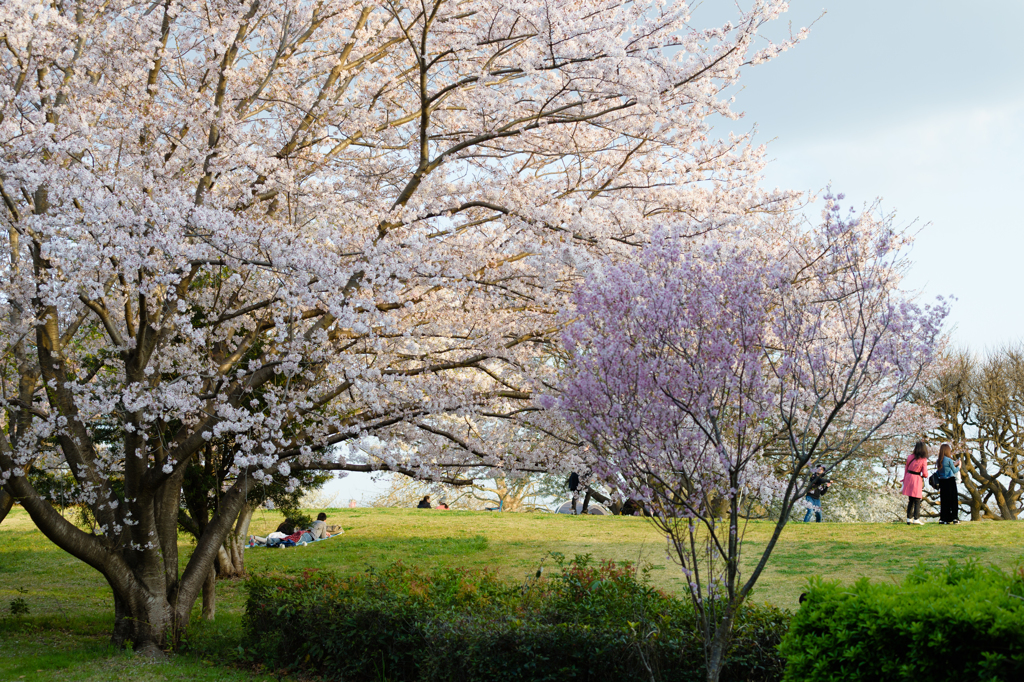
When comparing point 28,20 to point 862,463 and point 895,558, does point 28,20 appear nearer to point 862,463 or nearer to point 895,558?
point 895,558

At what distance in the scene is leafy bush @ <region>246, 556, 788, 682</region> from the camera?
645cm

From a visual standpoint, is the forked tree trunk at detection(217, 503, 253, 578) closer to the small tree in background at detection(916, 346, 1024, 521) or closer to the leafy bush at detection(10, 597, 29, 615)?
the leafy bush at detection(10, 597, 29, 615)

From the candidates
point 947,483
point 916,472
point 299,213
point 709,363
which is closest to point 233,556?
point 299,213

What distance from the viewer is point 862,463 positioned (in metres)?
19.4

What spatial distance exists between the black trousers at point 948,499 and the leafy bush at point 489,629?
9.84 m

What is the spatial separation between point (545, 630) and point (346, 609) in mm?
2413

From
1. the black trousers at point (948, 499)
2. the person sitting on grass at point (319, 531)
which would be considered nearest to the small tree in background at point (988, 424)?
the black trousers at point (948, 499)

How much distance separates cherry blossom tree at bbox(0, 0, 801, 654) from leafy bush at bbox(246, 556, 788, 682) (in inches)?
54.0

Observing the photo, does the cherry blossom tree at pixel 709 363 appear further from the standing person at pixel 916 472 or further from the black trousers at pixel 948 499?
the black trousers at pixel 948 499

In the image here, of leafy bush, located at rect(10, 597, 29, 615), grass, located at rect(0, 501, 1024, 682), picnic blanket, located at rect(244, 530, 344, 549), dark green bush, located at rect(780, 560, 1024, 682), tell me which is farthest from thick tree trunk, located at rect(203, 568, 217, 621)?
dark green bush, located at rect(780, 560, 1024, 682)

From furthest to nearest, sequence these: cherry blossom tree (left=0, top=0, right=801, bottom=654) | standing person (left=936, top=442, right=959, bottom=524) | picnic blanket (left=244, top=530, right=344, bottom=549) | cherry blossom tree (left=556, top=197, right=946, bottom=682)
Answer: picnic blanket (left=244, top=530, right=344, bottom=549) → standing person (left=936, top=442, right=959, bottom=524) → cherry blossom tree (left=0, top=0, right=801, bottom=654) → cherry blossom tree (left=556, top=197, right=946, bottom=682)

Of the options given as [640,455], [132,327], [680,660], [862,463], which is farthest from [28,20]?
[862,463]

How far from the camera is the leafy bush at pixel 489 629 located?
6453 mm

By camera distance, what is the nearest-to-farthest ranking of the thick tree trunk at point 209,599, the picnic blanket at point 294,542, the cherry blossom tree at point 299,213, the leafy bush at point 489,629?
the leafy bush at point 489,629 < the cherry blossom tree at point 299,213 < the thick tree trunk at point 209,599 < the picnic blanket at point 294,542
